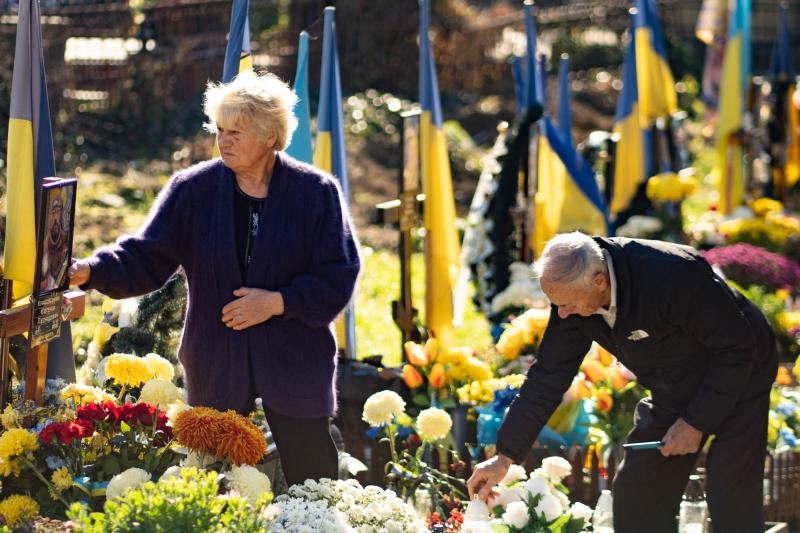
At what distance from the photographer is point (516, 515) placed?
12.6 ft

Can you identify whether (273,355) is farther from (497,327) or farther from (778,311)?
(778,311)

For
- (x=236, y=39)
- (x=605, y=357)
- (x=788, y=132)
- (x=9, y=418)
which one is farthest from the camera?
(x=788, y=132)

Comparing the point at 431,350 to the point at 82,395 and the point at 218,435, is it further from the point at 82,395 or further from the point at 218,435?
the point at 218,435

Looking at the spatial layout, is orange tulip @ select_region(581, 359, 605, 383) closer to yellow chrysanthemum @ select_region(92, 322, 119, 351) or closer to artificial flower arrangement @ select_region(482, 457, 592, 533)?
artificial flower arrangement @ select_region(482, 457, 592, 533)

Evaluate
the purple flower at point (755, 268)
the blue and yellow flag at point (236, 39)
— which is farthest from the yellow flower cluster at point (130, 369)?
the purple flower at point (755, 268)

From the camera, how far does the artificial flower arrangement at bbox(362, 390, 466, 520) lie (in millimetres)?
4457

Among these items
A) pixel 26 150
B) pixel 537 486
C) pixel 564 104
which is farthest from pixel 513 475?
pixel 564 104

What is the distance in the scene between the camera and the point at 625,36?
2020cm

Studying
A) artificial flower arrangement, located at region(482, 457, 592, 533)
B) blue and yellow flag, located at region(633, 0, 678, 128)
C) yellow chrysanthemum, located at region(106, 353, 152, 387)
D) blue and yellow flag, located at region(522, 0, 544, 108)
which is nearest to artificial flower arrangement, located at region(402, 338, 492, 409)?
artificial flower arrangement, located at region(482, 457, 592, 533)

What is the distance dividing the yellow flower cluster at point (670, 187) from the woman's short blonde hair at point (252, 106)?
5291 millimetres

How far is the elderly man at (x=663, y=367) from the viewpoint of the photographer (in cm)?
377

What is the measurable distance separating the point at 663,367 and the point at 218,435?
1.37 meters

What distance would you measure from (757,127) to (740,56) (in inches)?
23.2

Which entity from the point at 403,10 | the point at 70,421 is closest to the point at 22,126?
the point at 70,421
